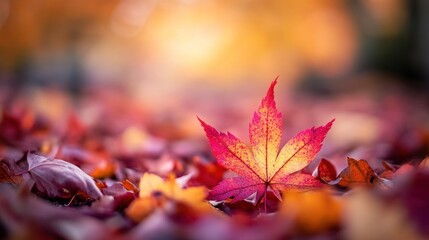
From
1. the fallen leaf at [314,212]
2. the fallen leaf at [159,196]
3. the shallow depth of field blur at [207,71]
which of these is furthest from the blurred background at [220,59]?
the fallen leaf at [314,212]

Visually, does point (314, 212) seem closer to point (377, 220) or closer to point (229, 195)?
point (377, 220)

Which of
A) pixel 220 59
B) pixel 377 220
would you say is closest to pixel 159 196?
pixel 377 220

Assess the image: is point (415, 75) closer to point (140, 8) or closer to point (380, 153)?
point (140, 8)

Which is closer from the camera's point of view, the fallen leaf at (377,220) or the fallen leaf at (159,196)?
the fallen leaf at (377,220)

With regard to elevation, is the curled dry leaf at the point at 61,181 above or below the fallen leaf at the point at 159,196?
above

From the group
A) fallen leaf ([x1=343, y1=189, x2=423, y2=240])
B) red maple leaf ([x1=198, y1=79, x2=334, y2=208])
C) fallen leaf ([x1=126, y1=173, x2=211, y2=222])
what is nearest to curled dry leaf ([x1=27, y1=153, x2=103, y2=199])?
fallen leaf ([x1=126, y1=173, x2=211, y2=222])

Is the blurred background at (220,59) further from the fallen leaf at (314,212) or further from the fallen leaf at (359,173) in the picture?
the fallen leaf at (314,212)

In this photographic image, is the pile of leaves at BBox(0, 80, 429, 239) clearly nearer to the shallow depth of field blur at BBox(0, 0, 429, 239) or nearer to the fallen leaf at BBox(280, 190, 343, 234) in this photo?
the fallen leaf at BBox(280, 190, 343, 234)

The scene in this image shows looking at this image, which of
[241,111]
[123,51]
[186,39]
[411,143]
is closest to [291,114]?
[241,111]
